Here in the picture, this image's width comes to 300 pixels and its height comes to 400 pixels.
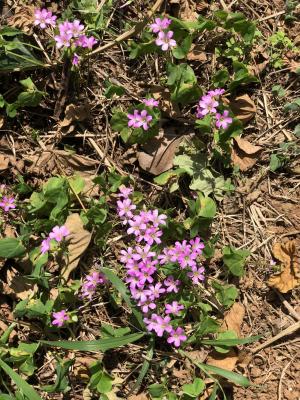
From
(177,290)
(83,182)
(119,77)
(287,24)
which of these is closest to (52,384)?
(177,290)

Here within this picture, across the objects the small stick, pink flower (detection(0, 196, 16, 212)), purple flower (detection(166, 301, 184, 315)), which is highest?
pink flower (detection(0, 196, 16, 212))

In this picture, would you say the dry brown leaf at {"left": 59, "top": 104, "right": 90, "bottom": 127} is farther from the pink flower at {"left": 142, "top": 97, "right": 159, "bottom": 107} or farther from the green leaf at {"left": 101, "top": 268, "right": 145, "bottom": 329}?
the green leaf at {"left": 101, "top": 268, "right": 145, "bottom": 329}

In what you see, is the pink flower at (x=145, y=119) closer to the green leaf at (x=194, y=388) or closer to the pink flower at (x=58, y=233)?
the pink flower at (x=58, y=233)

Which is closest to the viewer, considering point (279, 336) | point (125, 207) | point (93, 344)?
point (93, 344)

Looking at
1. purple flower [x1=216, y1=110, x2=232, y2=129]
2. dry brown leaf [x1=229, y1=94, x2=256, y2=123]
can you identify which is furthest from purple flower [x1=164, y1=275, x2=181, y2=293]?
dry brown leaf [x1=229, y1=94, x2=256, y2=123]

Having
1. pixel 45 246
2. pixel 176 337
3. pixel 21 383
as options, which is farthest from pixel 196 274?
pixel 21 383

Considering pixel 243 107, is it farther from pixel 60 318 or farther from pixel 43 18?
pixel 60 318
